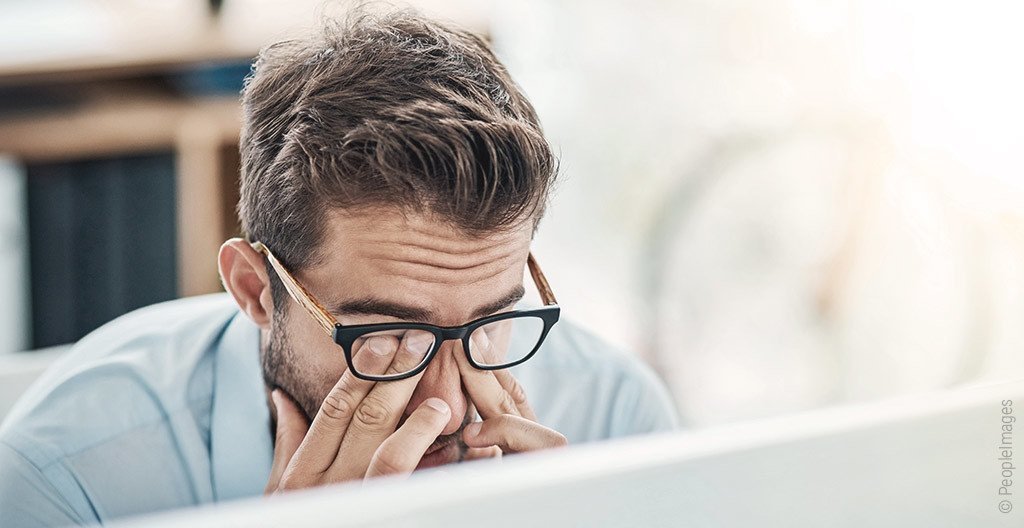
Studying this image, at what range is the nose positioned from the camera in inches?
31.0

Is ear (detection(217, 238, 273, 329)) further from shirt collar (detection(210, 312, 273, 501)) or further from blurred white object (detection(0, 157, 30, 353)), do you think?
blurred white object (detection(0, 157, 30, 353))

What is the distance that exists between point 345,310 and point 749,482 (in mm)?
372

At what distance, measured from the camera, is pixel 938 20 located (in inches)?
84.4

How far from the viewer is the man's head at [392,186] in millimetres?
767

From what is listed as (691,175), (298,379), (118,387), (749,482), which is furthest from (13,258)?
(749,482)

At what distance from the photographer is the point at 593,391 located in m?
1.07

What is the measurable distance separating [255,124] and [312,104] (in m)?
0.08

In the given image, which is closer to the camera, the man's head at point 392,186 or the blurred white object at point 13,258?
the man's head at point 392,186

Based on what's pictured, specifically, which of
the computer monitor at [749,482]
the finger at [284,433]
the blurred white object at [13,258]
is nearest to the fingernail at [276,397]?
the finger at [284,433]

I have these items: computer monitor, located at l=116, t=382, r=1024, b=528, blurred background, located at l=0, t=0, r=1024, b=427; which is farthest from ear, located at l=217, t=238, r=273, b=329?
blurred background, located at l=0, t=0, r=1024, b=427

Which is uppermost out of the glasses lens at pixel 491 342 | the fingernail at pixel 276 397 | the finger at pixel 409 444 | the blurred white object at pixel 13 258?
the glasses lens at pixel 491 342

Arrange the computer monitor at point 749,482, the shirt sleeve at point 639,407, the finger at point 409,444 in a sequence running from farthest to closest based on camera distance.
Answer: the shirt sleeve at point 639,407, the finger at point 409,444, the computer monitor at point 749,482

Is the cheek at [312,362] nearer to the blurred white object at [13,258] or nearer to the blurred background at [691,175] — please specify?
the blurred background at [691,175]

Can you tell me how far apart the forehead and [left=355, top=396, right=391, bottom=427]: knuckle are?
0.09 m
